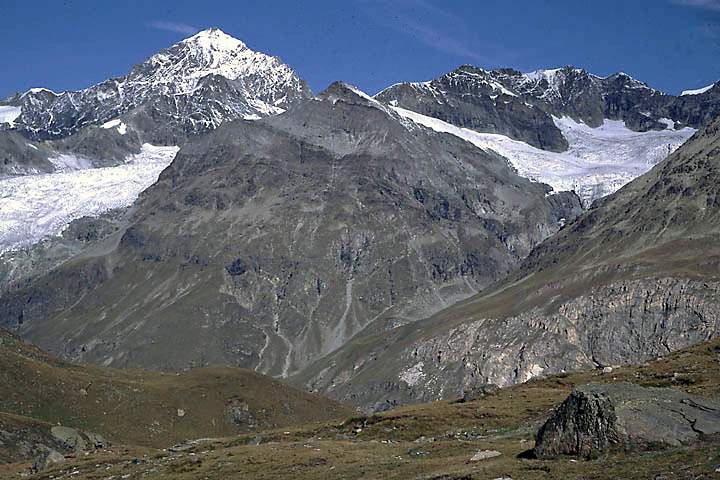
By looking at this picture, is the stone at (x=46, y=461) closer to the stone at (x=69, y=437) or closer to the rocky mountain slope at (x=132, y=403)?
the rocky mountain slope at (x=132, y=403)

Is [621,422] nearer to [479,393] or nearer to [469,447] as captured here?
[469,447]

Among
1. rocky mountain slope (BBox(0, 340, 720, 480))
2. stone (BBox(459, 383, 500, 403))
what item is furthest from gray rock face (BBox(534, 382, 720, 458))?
stone (BBox(459, 383, 500, 403))

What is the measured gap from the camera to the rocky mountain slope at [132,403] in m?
111

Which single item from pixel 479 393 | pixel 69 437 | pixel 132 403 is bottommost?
pixel 479 393

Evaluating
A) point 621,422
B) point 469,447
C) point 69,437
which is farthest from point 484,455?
point 69,437

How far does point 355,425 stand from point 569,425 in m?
29.1

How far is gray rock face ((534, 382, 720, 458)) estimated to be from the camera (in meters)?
38.3

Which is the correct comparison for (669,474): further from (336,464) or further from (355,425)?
(355,425)

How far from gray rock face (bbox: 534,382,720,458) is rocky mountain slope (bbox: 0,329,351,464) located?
62591mm

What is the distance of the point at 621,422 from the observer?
38.7 metres

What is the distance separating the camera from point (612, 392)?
131ft

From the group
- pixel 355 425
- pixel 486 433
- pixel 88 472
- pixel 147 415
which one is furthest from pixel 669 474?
pixel 147 415

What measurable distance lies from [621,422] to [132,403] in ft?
317

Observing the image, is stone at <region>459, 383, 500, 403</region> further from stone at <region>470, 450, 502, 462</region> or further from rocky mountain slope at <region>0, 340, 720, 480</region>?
stone at <region>470, 450, 502, 462</region>
